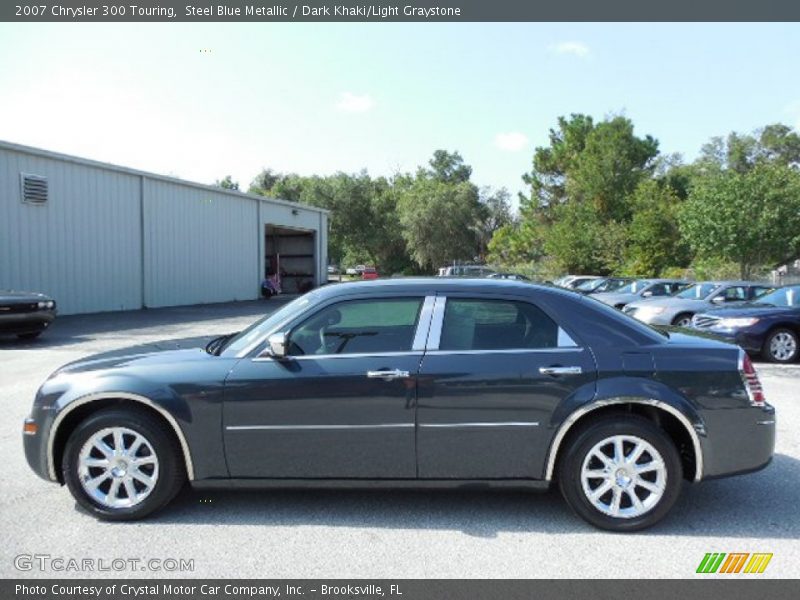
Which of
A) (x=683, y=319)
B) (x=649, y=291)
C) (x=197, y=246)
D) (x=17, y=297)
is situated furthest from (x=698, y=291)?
(x=197, y=246)

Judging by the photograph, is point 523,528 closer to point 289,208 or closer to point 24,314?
point 24,314

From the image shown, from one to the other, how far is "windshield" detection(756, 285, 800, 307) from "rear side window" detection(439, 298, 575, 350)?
908 cm

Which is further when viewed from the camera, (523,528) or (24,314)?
(24,314)

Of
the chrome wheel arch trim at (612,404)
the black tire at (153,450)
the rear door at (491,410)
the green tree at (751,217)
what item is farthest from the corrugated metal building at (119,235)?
the green tree at (751,217)

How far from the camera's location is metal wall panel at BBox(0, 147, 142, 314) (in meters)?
17.6

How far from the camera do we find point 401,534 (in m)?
3.71

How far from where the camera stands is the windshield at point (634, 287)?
17.1m

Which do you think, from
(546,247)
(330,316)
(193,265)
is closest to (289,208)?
(193,265)

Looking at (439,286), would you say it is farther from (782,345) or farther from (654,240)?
(654,240)

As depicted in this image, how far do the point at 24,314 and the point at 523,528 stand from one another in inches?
486

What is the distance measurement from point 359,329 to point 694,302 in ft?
36.5

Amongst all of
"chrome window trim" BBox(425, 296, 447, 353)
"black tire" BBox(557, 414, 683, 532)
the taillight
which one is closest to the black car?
"chrome window trim" BBox(425, 296, 447, 353)

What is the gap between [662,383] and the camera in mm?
3809

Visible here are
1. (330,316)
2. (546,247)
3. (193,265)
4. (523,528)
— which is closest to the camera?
(523,528)
